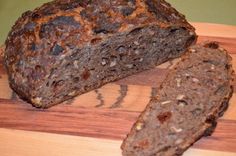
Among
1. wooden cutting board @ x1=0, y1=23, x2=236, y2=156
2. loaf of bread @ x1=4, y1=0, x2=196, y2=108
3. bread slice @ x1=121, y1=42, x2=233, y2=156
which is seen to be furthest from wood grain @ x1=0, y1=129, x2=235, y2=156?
loaf of bread @ x1=4, y1=0, x2=196, y2=108

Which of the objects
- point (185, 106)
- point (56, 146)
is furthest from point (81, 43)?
point (185, 106)

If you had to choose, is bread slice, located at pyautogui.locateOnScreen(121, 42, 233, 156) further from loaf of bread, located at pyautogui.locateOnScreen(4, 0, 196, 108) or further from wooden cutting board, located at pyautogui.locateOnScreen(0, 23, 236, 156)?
loaf of bread, located at pyautogui.locateOnScreen(4, 0, 196, 108)

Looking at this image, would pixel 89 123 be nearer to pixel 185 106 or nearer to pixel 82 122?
pixel 82 122

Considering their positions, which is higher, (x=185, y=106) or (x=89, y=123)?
(x=185, y=106)

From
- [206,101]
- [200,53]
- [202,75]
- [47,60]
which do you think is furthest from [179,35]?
[47,60]

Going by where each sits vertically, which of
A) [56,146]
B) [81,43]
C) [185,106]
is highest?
[81,43]

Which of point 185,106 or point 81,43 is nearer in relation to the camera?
point 185,106

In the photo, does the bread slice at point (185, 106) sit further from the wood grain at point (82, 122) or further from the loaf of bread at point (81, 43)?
the loaf of bread at point (81, 43)
